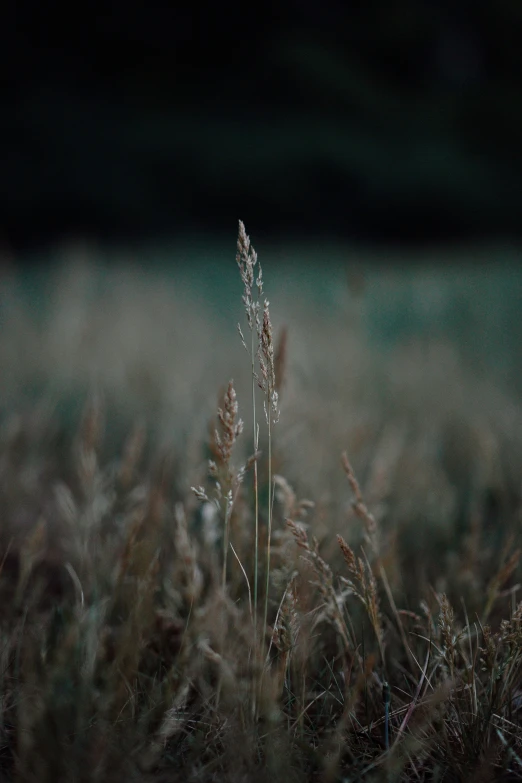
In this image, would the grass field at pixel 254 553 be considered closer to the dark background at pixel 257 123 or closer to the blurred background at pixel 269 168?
the blurred background at pixel 269 168

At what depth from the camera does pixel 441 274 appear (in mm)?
6004

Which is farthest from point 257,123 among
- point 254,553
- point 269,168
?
point 254,553

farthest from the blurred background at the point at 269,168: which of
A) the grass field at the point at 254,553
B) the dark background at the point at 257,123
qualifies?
the grass field at the point at 254,553

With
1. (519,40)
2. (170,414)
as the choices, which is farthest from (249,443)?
(519,40)

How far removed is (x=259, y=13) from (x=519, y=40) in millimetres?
3052

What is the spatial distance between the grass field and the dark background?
4285mm

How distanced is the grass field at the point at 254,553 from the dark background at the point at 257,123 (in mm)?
4285

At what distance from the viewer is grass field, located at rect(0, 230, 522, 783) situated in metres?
0.73

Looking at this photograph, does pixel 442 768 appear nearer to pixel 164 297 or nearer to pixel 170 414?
pixel 170 414

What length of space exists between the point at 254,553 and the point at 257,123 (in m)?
8.04

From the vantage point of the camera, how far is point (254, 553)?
1029 millimetres

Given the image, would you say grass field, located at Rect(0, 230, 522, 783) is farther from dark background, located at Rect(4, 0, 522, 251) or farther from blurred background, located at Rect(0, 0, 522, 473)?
dark background, located at Rect(4, 0, 522, 251)

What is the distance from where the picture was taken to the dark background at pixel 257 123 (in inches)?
266

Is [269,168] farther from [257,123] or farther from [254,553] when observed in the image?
[254,553]
